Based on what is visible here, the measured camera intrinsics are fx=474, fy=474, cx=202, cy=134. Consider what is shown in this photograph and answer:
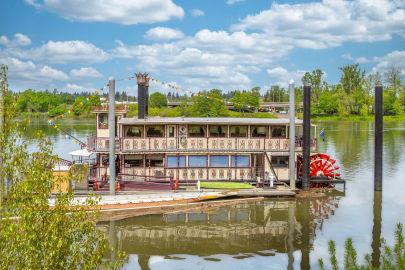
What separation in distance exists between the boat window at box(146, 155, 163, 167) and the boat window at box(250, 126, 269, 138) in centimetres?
620

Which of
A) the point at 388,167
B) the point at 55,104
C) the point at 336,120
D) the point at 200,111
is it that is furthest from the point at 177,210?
A: the point at 55,104

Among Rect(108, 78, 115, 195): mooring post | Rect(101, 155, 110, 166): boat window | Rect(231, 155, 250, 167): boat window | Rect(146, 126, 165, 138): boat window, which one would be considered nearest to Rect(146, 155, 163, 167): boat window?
Rect(146, 126, 165, 138): boat window

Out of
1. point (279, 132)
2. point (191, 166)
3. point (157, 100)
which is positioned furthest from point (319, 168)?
point (157, 100)

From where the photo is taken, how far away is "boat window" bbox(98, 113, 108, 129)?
3020cm

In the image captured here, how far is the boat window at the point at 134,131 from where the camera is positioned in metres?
30.1

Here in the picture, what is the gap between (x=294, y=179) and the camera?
97.9ft

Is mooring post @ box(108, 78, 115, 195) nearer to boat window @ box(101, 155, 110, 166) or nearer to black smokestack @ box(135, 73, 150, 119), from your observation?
boat window @ box(101, 155, 110, 166)

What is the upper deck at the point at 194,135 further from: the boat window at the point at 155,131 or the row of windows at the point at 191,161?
the row of windows at the point at 191,161

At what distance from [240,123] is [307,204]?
21.3 feet

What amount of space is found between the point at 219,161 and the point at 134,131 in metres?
5.79

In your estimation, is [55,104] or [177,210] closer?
[177,210]

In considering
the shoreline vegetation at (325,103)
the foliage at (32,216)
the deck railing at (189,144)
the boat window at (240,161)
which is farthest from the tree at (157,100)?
the foliage at (32,216)

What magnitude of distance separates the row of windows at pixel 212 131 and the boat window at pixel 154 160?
54.8 inches

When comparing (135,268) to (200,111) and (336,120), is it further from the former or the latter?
(336,120)
